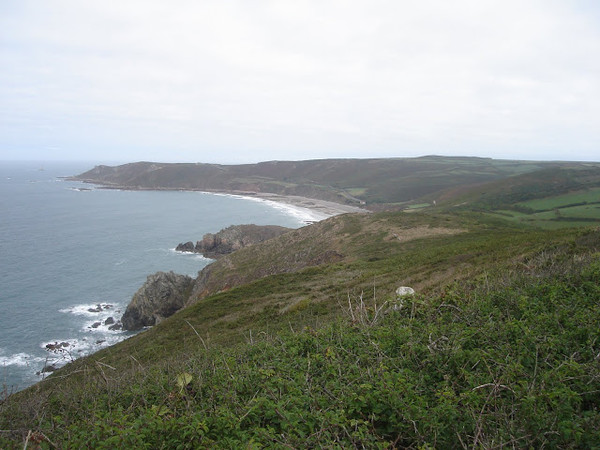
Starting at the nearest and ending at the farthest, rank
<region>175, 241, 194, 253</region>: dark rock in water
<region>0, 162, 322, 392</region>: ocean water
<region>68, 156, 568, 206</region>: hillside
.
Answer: <region>0, 162, 322, 392</region>: ocean water → <region>175, 241, 194, 253</region>: dark rock in water → <region>68, 156, 568, 206</region>: hillside

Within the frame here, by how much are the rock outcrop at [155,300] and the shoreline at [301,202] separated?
173ft

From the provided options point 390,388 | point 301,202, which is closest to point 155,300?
point 390,388

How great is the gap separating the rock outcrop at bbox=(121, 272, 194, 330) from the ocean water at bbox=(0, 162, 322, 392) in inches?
81.1

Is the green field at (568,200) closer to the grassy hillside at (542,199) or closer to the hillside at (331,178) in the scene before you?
the grassy hillside at (542,199)

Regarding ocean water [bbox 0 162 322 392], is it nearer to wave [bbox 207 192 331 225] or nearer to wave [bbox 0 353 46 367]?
wave [bbox 0 353 46 367]

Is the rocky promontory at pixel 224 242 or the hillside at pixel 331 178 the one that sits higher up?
the hillside at pixel 331 178

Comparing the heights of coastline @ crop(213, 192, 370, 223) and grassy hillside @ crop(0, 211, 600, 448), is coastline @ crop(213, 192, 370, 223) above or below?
below

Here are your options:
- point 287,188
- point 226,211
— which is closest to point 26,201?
point 226,211

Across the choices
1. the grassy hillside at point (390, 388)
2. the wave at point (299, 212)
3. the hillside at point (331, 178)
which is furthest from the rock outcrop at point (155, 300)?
the hillside at point (331, 178)

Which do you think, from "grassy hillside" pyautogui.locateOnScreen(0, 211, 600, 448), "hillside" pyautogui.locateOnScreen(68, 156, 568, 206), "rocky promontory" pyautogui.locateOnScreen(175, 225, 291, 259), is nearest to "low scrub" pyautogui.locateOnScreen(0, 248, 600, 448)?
"grassy hillside" pyautogui.locateOnScreen(0, 211, 600, 448)

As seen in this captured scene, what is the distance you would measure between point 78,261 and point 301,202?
85423 mm

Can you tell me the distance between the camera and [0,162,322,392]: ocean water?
101ft

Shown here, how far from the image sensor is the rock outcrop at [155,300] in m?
34.8

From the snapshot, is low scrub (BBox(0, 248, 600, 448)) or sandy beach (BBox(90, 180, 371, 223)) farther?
sandy beach (BBox(90, 180, 371, 223))
